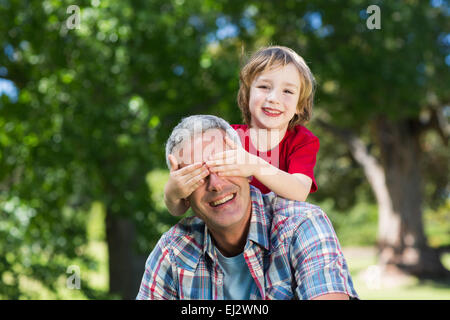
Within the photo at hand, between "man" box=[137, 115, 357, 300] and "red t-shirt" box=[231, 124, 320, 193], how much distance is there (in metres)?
0.48

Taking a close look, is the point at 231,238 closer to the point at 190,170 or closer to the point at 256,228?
the point at 256,228

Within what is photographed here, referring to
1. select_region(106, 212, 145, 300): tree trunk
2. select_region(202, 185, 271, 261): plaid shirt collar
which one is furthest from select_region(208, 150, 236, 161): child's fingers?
select_region(106, 212, 145, 300): tree trunk

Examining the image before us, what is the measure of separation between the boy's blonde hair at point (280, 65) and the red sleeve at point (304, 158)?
0.22 m

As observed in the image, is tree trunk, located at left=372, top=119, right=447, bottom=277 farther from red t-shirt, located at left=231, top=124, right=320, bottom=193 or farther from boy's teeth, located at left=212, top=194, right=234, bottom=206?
boy's teeth, located at left=212, top=194, right=234, bottom=206

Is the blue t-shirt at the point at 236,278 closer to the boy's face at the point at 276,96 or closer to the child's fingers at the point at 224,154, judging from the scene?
the child's fingers at the point at 224,154

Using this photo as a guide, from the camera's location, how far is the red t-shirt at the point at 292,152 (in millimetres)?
2801

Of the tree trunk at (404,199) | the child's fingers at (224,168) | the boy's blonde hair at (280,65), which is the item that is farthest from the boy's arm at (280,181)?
the tree trunk at (404,199)

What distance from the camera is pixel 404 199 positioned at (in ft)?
57.6

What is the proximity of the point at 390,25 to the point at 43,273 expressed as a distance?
8050 mm

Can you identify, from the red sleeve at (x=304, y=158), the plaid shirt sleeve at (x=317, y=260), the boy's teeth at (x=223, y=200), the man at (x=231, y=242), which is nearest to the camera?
the plaid shirt sleeve at (x=317, y=260)

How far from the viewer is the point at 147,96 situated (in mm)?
8523

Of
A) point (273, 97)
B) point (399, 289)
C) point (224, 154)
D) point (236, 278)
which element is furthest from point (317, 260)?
point (399, 289)
